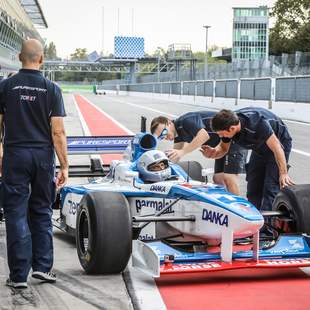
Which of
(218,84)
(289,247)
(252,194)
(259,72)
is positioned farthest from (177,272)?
(259,72)

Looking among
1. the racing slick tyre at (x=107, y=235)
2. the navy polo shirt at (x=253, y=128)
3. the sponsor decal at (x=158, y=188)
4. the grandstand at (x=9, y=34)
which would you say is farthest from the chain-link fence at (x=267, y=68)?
the racing slick tyre at (x=107, y=235)

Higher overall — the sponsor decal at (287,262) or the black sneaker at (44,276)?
the sponsor decal at (287,262)

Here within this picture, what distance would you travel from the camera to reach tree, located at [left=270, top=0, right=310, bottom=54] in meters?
85.8

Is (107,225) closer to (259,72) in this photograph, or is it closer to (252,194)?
(252,194)

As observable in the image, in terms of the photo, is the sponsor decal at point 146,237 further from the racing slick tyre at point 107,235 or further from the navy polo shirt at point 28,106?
the navy polo shirt at point 28,106

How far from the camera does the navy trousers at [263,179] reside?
26.2 feet

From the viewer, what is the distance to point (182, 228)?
22.1 feet

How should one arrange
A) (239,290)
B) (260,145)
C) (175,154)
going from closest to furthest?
(239,290), (260,145), (175,154)

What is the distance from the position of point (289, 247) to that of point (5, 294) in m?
2.26

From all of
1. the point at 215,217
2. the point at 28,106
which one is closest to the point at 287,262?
the point at 215,217

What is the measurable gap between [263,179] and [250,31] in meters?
136

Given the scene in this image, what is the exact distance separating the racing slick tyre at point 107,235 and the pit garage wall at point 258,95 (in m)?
25.1

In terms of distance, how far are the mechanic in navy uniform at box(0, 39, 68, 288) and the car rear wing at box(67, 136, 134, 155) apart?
3.90 m

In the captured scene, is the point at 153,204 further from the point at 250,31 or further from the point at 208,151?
the point at 250,31
